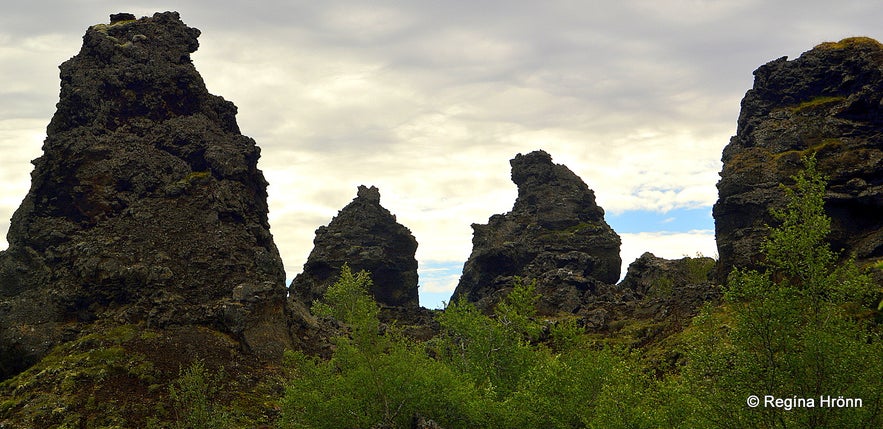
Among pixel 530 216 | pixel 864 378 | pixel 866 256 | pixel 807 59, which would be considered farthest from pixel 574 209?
pixel 864 378

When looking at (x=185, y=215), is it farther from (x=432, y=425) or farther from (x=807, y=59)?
(x=807, y=59)

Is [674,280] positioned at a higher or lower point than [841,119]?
lower

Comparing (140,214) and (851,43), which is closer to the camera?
(140,214)

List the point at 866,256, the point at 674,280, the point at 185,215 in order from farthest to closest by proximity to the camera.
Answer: the point at 674,280 < the point at 185,215 < the point at 866,256

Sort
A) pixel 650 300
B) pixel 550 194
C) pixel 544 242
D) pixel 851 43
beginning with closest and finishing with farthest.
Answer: pixel 851 43
pixel 650 300
pixel 544 242
pixel 550 194

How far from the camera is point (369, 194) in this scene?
622ft

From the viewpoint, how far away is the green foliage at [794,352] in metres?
30.3

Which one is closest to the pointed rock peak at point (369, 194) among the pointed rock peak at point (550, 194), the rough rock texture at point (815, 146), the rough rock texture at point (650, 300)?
the pointed rock peak at point (550, 194)

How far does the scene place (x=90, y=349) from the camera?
244 feet

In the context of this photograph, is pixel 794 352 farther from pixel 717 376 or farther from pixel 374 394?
pixel 374 394

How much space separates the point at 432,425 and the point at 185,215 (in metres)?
66.5

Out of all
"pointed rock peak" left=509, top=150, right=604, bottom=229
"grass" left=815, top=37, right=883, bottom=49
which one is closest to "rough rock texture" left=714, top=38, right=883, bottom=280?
"grass" left=815, top=37, right=883, bottom=49

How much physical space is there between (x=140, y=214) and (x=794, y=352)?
88.6 m

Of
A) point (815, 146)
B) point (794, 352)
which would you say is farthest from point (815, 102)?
point (794, 352)
